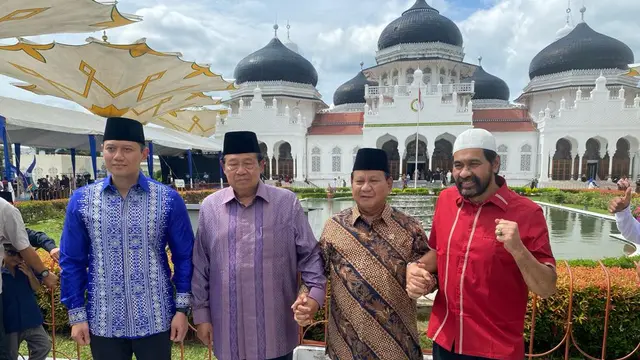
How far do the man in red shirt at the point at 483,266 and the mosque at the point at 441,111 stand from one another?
23028 mm

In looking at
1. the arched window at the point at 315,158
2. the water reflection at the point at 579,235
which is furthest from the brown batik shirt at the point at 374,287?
the arched window at the point at 315,158

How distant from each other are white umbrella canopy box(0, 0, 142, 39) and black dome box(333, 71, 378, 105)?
2794cm

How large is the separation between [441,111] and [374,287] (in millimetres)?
25822

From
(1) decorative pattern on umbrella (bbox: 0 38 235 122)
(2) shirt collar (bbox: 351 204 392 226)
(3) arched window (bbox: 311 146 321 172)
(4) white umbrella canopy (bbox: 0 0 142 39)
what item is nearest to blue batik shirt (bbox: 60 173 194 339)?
(2) shirt collar (bbox: 351 204 392 226)

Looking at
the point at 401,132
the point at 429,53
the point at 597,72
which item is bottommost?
the point at 401,132

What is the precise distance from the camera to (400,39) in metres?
28.9

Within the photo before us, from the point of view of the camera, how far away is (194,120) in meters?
28.5

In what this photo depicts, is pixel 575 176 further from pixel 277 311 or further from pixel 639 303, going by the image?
pixel 277 311

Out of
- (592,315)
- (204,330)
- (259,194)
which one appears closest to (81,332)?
(204,330)

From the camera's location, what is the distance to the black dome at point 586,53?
26.2m

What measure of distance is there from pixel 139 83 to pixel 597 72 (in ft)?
102

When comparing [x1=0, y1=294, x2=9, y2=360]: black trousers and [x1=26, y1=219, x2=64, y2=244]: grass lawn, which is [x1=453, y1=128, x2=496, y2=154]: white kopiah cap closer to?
[x1=0, y1=294, x2=9, y2=360]: black trousers

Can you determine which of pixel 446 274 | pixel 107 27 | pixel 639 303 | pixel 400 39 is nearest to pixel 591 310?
pixel 639 303

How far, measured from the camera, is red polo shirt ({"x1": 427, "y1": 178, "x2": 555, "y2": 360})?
5.49 ft
